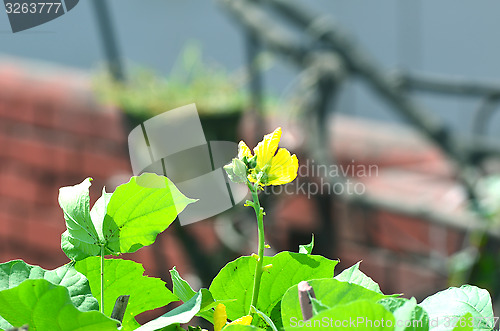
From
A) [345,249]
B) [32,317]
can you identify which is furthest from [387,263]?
[32,317]

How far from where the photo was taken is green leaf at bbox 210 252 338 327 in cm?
20

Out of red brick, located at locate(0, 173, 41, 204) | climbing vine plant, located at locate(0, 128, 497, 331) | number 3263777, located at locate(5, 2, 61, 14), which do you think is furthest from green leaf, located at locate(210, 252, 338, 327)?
red brick, located at locate(0, 173, 41, 204)

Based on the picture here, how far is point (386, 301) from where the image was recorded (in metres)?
0.16

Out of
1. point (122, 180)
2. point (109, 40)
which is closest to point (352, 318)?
point (109, 40)

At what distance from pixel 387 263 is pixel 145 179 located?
99 cm

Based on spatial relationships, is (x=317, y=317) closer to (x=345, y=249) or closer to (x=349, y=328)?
(x=349, y=328)

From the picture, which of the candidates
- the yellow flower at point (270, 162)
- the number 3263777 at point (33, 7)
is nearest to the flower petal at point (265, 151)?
the yellow flower at point (270, 162)

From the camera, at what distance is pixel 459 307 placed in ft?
0.62

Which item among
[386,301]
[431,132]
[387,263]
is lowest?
[387,263]

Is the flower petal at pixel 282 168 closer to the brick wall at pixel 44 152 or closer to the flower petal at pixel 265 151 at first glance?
the flower petal at pixel 265 151

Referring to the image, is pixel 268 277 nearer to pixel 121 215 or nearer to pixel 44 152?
pixel 121 215

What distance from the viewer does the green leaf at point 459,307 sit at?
182 mm

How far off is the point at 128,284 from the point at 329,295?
0.26 ft

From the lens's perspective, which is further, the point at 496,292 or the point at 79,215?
the point at 496,292
